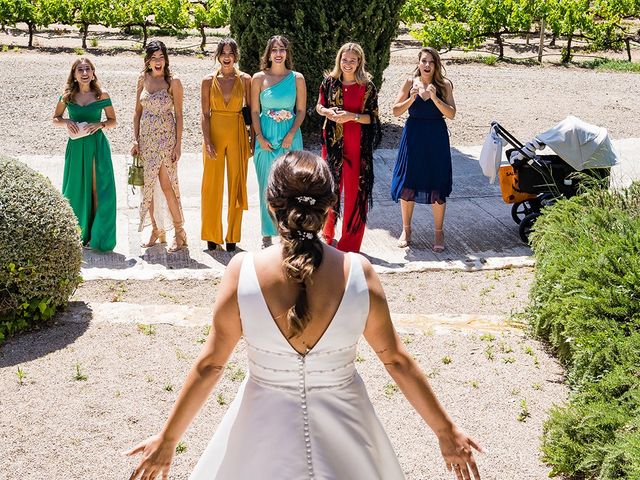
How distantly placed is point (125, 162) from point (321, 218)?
8.77 m

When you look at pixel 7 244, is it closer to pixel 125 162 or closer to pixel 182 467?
pixel 182 467

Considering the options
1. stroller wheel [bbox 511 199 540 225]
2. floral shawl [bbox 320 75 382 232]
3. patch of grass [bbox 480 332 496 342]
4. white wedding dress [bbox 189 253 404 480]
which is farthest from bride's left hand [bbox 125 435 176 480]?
stroller wheel [bbox 511 199 540 225]

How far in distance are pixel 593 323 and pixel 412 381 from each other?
2.57 metres

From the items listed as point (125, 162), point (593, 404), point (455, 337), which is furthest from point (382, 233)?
point (593, 404)

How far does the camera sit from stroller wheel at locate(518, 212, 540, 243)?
913 centimetres

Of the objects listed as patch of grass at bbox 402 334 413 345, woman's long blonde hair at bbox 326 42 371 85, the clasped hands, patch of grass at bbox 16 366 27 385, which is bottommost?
patch of grass at bbox 16 366 27 385

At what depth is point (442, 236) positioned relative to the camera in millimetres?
9180

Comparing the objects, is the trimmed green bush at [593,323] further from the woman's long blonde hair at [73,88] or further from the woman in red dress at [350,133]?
the woman's long blonde hair at [73,88]


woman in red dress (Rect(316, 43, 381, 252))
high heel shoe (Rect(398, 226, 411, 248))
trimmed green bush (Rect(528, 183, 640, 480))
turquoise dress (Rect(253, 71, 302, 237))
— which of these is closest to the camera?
trimmed green bush (Rect(528, 183, 640, 480))

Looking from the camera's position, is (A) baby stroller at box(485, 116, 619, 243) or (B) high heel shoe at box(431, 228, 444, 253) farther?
(B) high heel shoe at box(431, 228, 444, 253)

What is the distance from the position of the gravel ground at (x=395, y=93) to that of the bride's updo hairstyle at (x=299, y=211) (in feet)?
30.9

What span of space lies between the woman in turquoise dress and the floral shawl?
0.29 meters

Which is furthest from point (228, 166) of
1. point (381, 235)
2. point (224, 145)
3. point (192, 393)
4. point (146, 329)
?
point (192, 393)

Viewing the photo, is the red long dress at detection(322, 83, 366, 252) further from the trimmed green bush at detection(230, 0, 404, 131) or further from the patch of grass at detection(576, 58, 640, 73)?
the patch of grass at detection(576, 58, 640, 73)
